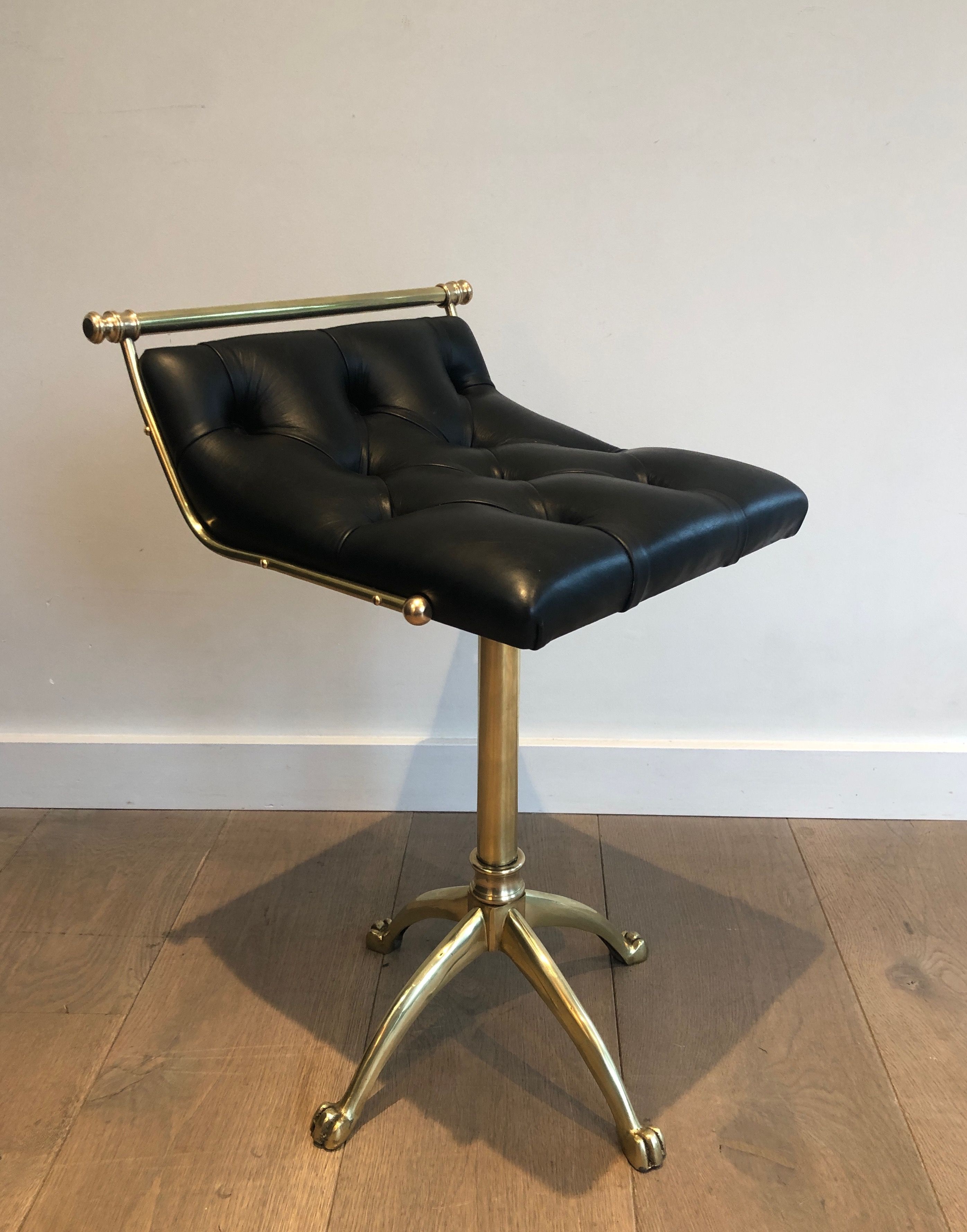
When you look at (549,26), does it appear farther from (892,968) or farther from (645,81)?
(892,968)

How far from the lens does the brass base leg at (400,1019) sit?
100 cm

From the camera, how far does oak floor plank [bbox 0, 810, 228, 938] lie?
1353mm

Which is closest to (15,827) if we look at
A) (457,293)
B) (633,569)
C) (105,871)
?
(105,871)

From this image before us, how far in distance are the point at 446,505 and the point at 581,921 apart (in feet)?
1.86

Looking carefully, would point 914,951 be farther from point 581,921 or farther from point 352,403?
point 352,403

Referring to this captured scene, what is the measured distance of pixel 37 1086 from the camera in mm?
1077

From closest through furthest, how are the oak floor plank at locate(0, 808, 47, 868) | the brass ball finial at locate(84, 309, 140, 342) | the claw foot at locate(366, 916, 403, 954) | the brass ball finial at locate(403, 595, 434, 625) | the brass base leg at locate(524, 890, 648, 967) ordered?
the brass ball finial at locate(403, 595, 434, 625), the brass ball finial at locate(84, 309, 140, 342), the brass base leg at locate(524, 890, 648, 967), the claw foot at locate(366, 916, 403, 954), the oak floor plank at locate(0, 808, 47, 868)

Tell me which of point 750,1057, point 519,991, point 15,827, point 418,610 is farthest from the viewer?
point 15,827

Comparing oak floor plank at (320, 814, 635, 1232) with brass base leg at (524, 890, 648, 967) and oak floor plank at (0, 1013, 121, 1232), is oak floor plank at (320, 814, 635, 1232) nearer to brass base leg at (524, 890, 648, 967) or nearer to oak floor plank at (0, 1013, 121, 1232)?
brass base leg at (524, 890, 648, 967)

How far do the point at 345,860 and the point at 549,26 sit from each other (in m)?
1.16

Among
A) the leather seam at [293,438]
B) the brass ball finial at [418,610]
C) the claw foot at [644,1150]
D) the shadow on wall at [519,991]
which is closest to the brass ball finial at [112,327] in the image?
the leather seam at [293,438]

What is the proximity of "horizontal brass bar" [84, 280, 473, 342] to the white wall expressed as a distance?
0.22 metres

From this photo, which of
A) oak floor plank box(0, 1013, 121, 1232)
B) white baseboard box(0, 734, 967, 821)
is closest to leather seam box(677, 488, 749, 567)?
white baseboard box(0, 734, 967, 821)

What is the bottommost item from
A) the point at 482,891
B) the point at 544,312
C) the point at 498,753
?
the point at 482,891
